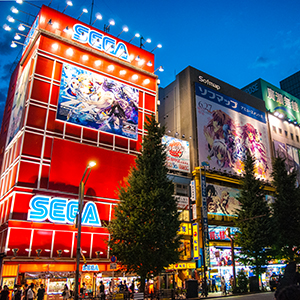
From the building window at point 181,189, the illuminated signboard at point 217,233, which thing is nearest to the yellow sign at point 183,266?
the illuminated signboard at point 217,233

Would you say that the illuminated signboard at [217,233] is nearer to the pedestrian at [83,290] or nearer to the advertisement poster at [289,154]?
the pedestrian at [83,290]

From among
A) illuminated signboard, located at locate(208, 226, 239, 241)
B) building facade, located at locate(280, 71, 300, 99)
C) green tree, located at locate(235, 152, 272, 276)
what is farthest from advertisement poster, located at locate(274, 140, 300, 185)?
building facade, located at locate(280, 71, 300, 99)

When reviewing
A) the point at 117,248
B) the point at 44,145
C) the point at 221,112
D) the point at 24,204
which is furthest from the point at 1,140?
the point at 221,112

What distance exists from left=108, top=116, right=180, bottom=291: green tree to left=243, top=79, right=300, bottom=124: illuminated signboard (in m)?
44.2

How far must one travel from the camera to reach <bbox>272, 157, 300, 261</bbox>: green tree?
3284 cm

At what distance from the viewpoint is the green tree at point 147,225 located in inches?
816

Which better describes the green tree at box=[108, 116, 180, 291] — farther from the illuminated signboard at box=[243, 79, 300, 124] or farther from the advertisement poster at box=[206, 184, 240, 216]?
the illuminated signboard at box=[243, 79, 300, 124]

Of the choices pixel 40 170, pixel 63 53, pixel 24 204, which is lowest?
Answer: pixel 24 204

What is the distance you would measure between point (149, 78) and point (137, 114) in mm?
6157

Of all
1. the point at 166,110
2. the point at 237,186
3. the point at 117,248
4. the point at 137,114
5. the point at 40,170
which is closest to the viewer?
the point at 117,248

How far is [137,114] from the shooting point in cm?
3566

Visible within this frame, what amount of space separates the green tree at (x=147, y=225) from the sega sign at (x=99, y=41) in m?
18.4

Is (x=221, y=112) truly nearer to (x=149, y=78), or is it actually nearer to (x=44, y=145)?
(x=149, y=78)

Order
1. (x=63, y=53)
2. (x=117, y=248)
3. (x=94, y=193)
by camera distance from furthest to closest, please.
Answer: (x=63, y=53)
(x=94, y=193)
(x=117, y=248)
